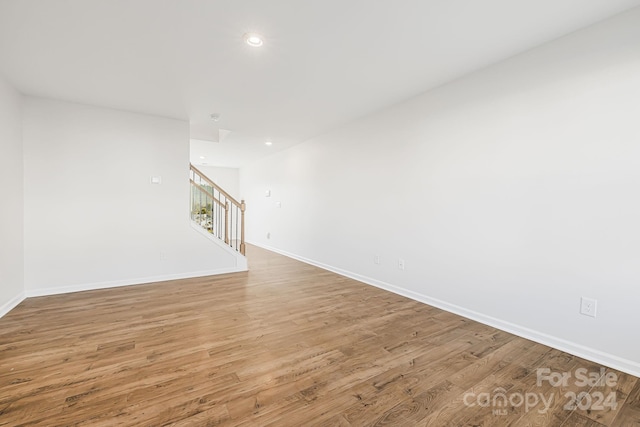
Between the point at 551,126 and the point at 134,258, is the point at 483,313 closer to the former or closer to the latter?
the point at 551,126

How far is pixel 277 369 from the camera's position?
1.96 m

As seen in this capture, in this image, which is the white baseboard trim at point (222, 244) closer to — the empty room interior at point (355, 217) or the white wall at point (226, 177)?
the empty room interior at point (355, 217)

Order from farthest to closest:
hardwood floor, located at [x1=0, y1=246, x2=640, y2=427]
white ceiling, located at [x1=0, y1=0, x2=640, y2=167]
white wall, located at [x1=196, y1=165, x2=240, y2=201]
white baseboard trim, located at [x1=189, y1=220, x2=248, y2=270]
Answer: white wall, located at [x1=196, y1=165, x2=240, y2=201], white baseboard trim, located at [x1=189, y1=220, x2=248, y2=270], white ceiling, located at [x1=0, y1=0, x2=640, y2=167], hardwood floor, located at [x1=0, y1=246, x2=640, y2=427]

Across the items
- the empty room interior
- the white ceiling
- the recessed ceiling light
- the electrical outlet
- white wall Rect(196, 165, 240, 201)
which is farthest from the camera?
white wall Rect(196, 165, 240, 201)

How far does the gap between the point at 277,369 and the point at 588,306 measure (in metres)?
2.42

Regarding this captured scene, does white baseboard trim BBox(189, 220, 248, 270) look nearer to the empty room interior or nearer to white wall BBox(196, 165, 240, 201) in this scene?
the empty room interior

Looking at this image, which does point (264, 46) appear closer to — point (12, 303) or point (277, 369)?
point (277, 369)

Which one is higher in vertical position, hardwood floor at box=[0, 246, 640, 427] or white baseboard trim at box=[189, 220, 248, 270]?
white baseboard trim at box=[189, 220, 248, 270]

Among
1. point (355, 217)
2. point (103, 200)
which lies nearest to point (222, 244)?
point (103, 200)

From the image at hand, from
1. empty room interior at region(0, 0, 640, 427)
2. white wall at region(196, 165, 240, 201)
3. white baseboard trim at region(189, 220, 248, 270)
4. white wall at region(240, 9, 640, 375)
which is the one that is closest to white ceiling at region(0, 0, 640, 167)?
empty room interior at region(0, 0, 640, 427)

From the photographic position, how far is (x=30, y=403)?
1.59 metres

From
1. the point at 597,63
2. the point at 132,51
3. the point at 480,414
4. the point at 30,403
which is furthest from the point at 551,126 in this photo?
the point at 30,403

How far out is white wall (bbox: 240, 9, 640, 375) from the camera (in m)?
2.01

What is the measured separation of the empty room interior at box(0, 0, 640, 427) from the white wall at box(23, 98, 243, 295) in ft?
0.08
